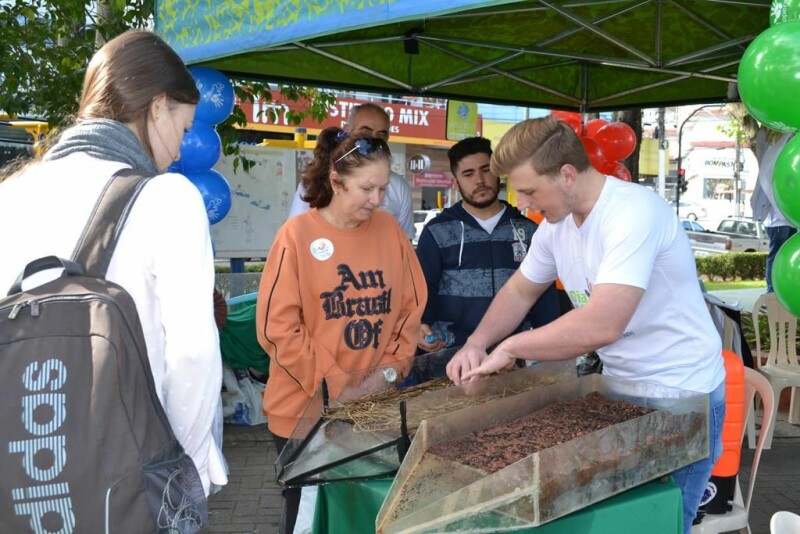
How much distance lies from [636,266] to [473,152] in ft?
5.49

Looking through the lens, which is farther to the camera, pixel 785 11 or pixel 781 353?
pixel 781 353

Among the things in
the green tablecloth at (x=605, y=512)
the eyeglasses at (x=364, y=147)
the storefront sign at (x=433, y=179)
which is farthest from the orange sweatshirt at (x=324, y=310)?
the storefront sign at (x=433, y=179)

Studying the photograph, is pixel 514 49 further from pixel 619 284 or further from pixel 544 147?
pixel 619 284

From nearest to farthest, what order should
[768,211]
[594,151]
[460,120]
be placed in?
1. [594,151]
2. [768,211]
3. [460,120]

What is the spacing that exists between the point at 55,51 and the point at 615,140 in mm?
4527

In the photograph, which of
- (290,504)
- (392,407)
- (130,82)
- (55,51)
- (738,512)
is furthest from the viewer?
(55,51)

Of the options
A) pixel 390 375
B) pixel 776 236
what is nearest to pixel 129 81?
Answer: pixel 390 375

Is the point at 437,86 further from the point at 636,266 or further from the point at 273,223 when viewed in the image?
the point at 636,266

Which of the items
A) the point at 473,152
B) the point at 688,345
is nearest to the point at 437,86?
the point at 473,152

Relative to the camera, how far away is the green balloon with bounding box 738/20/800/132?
2.36 metres

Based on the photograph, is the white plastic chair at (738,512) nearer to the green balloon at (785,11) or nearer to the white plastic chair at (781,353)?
the green balloon at (785,11)

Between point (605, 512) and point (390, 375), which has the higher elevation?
point (390, 375)

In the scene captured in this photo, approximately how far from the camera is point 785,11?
2.55 m

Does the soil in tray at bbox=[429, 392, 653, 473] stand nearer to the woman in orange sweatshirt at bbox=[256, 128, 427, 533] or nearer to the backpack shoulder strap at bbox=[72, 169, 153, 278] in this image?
the woman in orange sweatshirt at bbox=[256, 128, 427, 533]
